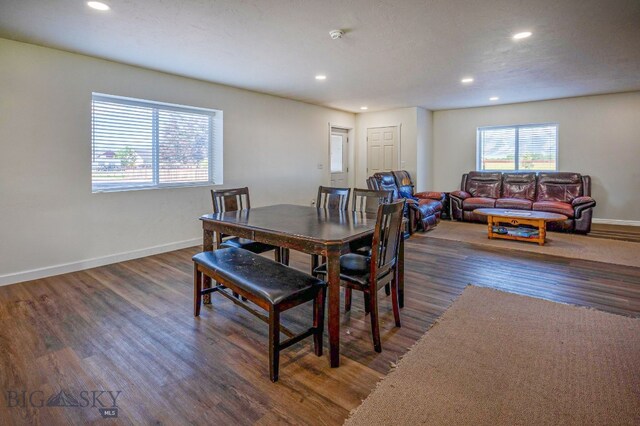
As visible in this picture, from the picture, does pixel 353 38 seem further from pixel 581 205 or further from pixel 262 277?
pixel 581 205

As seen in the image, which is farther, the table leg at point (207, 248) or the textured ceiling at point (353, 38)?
the table leg at point (207, 248)

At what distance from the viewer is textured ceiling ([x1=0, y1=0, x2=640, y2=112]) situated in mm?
2787

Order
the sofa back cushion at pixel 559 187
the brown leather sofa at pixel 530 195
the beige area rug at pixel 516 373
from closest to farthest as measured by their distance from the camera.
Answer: the beige area rug at pixel 516 373 → the brown leather sofa at pixel 530 195 → the sofa back cushion at pixel 559 187

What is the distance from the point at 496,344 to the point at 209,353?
6.08 feet

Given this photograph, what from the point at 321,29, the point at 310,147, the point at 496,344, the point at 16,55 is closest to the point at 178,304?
the point at 496,344

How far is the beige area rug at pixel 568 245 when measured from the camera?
436 cm

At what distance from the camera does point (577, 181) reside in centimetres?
640

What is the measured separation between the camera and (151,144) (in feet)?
15.2

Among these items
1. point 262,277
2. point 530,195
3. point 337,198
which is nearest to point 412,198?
point 530,195

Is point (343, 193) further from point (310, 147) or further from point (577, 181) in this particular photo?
point (577, 181)

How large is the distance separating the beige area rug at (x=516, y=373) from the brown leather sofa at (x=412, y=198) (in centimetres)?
322

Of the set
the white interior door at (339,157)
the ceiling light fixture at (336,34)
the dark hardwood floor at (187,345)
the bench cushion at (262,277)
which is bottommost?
the dark hardwood floor at (187,345)

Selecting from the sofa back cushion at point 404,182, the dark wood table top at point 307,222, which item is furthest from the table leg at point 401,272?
the sofa back cushion at point 404,182

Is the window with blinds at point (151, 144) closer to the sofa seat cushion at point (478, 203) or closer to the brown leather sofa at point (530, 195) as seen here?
the sofa seat cushion at point (478, 203)
